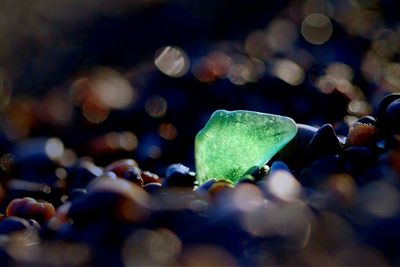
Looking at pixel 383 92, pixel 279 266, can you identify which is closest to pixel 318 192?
pixel 279 266

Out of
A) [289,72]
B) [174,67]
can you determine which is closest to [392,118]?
[289,72]

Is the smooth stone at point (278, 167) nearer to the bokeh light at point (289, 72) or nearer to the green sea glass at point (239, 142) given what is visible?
the green sea glass at point (239, 142)

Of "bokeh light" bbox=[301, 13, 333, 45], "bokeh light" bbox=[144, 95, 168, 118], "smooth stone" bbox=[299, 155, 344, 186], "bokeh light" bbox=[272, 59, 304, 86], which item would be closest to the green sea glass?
"smooth stone" bbox=[299, 155, 344, 186]

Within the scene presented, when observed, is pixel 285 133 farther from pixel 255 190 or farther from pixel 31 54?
pixel 31 54

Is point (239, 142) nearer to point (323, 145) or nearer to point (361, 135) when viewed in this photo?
point (323, 145)

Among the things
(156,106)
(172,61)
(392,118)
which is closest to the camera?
(392,118)

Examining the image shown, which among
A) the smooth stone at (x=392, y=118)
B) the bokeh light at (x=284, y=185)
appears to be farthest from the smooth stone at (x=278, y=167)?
the smooth stone at (x=392, y=118)

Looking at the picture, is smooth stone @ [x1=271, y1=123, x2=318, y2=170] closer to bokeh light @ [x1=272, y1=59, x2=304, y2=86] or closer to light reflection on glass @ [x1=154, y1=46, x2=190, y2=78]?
bokeh light @ [x1=272, y1=59, x2=304, y2=86]
